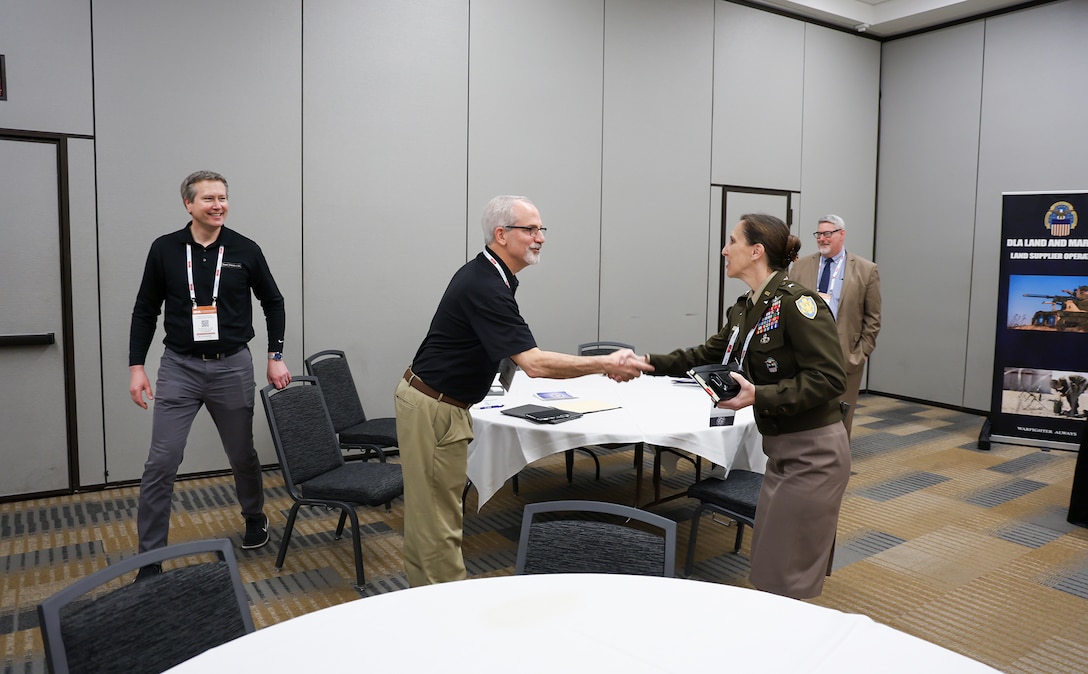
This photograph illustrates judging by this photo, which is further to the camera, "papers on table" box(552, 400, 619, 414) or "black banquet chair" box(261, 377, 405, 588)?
"papers on table" box(552, 400, 619, 414)

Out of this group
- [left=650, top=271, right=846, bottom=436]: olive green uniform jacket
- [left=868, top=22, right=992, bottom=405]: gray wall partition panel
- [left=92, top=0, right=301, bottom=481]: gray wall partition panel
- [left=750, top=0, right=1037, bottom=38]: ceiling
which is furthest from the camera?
[left=868, top=22, right=992, bottom=405]: gray wall partition panel

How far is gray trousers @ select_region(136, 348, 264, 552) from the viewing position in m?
3.59

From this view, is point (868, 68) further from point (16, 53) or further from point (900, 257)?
point (16, 53)

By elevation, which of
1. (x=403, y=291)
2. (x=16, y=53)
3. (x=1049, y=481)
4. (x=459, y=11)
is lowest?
(x=1049, y=481)

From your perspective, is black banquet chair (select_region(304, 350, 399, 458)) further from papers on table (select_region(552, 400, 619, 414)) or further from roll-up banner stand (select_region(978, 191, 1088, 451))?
roll-up banner stand (select_region(978, 191, 1088, 451))

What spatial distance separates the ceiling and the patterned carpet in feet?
15.7

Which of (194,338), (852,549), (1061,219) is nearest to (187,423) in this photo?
(194,338)

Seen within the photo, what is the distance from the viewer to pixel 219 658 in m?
1.56

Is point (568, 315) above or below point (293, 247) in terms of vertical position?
below

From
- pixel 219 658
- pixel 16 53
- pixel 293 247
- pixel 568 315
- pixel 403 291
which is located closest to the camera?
pixel 219 658

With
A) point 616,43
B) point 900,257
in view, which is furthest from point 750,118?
→ point 900,257

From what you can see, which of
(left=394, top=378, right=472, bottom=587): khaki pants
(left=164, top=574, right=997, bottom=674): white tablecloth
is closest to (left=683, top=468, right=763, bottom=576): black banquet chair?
(left=394, top=378, right=472, bottom=587): khaki pants

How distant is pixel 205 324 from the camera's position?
3.74 metres

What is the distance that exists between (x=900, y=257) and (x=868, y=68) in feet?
7.51
